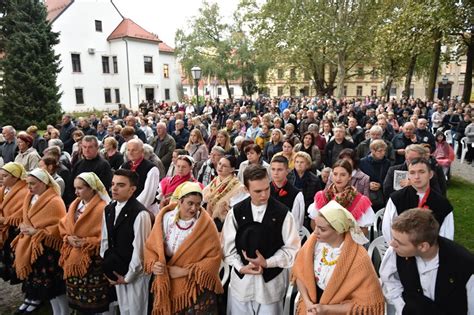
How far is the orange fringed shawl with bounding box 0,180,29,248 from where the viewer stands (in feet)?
13.1

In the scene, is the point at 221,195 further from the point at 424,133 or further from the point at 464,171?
the point at 464,171

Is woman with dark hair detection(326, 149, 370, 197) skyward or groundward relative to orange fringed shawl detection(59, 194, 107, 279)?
skyward

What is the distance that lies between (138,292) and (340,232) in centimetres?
208

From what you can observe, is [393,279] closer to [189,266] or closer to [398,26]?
[189,266]

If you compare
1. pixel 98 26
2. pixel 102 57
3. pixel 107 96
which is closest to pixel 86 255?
pixel 107 96

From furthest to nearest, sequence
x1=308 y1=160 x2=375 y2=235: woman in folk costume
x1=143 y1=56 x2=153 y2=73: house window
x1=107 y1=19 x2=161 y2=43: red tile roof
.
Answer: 1. x1=143 y1=56 x2=153 y2=73: house window
2. x1=107 y1=19 x2=161 y2=43: red tile roof
3. x1=308 y1=160 x2=375 y2=235: woman in folk costume

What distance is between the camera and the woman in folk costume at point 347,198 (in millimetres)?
3652

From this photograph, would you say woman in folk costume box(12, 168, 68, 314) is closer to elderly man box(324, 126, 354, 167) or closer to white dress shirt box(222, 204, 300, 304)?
white dress shirt box(222, 204, 300, 304)

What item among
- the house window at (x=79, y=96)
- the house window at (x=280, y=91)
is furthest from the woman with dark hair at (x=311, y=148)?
the house window at (x=280, y=91)

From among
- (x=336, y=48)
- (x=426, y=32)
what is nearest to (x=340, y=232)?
(x=426, y=32)

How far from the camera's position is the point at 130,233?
128 inches

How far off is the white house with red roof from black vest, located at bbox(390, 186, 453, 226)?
33.9m

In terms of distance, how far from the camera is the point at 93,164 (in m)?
5.21

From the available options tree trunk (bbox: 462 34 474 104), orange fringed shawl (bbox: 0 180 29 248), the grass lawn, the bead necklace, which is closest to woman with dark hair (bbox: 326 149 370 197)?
the grass lawn
